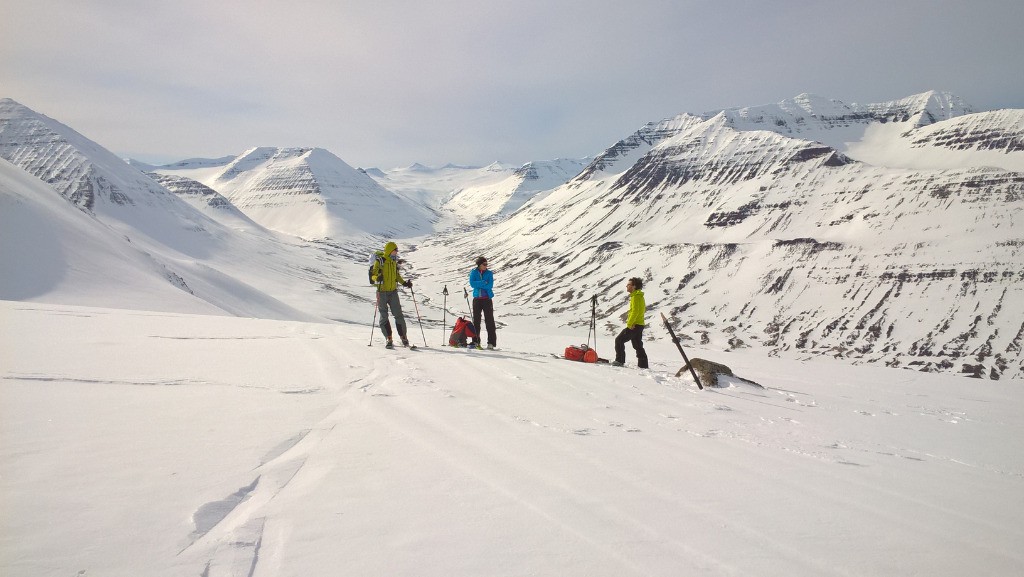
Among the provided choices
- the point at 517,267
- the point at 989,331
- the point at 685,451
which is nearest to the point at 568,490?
the point at 685,451

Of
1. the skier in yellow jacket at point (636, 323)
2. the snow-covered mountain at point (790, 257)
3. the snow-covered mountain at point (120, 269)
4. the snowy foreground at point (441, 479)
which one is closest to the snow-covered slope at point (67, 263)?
the snow-covered mountain at point (120, 269)

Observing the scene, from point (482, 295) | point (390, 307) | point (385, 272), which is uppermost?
point (385, 272)

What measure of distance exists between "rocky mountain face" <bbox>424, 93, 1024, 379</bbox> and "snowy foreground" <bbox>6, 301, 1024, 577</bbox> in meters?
66.6

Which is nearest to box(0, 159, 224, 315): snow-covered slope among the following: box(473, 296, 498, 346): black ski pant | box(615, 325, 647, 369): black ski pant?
box(473, 296, 498, 346): black ski pant

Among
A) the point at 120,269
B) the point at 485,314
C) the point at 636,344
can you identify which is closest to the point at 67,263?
the point at 120,269

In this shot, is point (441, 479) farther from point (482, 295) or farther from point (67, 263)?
point (67, 263)

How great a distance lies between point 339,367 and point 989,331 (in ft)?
373

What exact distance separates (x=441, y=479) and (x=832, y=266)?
423 feet

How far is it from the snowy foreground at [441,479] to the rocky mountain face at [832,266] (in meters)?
66.6

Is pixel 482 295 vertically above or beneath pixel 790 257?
beneath

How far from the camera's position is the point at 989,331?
267 feet

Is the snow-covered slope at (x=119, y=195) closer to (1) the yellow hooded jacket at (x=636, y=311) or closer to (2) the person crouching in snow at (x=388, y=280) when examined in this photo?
(2) the person crouching in snow at (x=388, y=280)

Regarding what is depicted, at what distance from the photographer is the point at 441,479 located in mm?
4148

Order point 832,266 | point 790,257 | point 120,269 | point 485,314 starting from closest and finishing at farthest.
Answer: point 485,314
point 120,269
point 832,266
point 790,257
